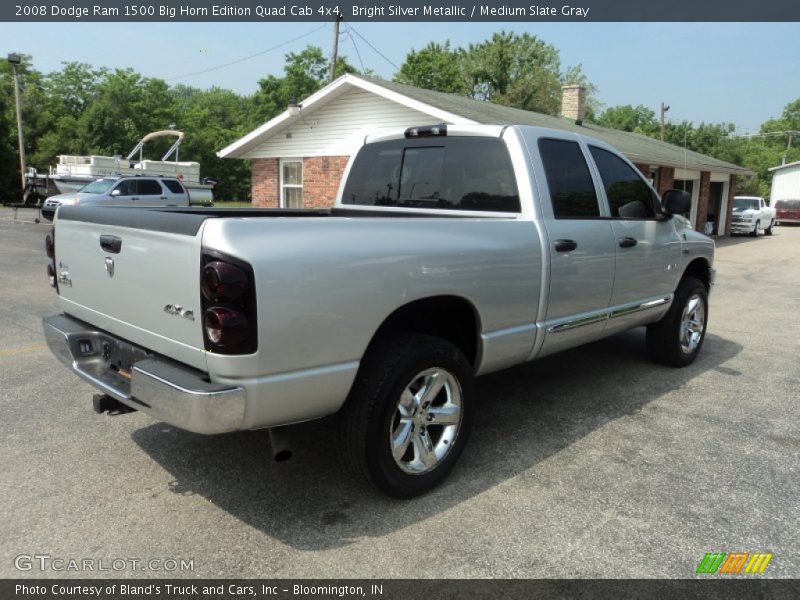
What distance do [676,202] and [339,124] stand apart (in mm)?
13056

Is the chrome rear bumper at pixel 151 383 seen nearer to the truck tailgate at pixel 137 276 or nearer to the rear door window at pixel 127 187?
the truck tailgate at pixel 137 276

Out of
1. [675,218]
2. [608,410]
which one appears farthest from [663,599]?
[675,218]

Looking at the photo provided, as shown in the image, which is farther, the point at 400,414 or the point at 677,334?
the point at 677,334

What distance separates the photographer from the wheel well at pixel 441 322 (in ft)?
10.3

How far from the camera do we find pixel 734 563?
2758mm

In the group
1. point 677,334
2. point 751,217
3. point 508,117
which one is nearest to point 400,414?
point 677,334

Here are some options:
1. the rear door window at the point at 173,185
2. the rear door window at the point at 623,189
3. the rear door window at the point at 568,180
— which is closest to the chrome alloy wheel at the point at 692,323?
the rear door window at the point at 623,189

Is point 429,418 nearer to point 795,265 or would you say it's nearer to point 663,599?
point 663,599

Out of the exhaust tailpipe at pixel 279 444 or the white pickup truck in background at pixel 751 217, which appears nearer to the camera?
the exhaust tailpipe at pixel 279 444

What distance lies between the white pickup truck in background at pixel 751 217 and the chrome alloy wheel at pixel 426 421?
93.5 feet

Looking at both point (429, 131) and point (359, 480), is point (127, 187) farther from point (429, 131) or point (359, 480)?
point (359, 480)

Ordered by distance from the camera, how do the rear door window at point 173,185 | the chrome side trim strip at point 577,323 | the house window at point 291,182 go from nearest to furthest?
1. the chrome side trim strip at point 577,323
2. the house window at point 291,182
3. the rear door window at point 173,185

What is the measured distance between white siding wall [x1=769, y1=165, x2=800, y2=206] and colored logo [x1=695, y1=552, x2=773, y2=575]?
53670mm

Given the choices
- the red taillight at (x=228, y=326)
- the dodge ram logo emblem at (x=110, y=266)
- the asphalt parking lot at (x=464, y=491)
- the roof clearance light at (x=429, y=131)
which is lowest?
the asphalt parking lot at (x=464, y=491)
